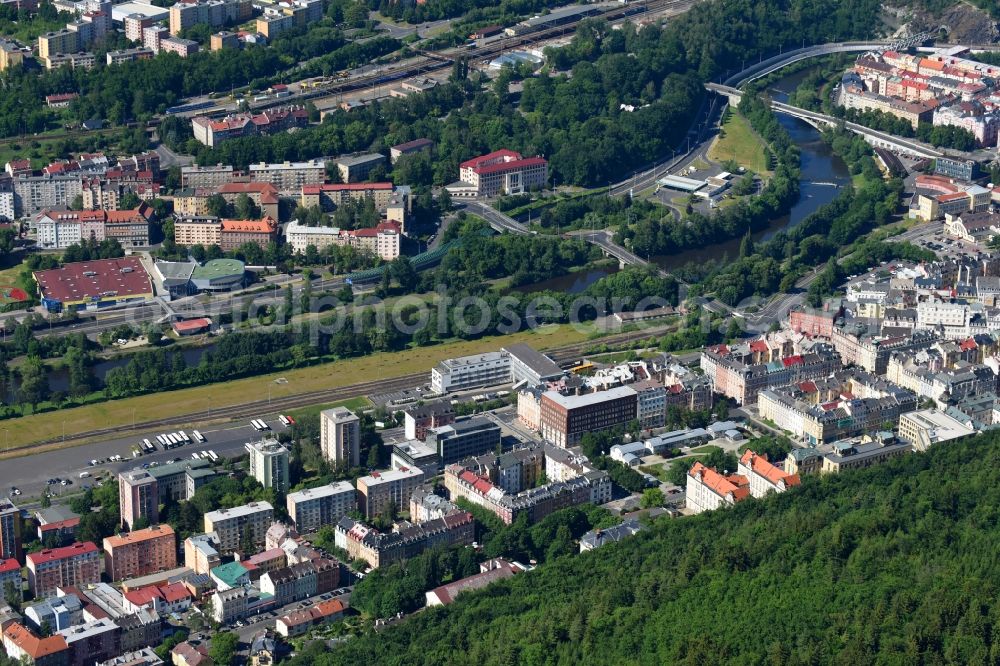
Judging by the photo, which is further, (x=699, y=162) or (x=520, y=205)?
(x=699, y=162)

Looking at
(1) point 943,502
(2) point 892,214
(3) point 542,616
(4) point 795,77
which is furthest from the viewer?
(4) point 795,77

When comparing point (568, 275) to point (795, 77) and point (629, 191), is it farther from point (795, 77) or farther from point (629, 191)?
point (795, 77)

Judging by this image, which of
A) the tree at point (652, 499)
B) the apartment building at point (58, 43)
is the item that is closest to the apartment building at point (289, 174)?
the apartment building at point (58, 43)

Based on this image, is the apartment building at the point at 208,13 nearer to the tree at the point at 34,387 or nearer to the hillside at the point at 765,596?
the tree at the point at 34,387

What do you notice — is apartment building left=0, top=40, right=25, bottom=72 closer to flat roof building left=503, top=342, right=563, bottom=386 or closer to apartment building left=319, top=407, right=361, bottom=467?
flat roof building left=503, top=342, right=563, bottom=386

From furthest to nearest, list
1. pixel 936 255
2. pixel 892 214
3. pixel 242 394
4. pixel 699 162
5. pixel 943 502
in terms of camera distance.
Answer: pixel 699 162
pixel 892 214
pixel 936 255
pixel 242 394
pixel 943 502

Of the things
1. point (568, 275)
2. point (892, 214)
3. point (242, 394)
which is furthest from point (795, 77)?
point (242, 394)

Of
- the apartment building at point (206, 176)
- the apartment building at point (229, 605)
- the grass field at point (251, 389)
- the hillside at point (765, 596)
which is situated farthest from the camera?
the apartment building at point (206, 176)
